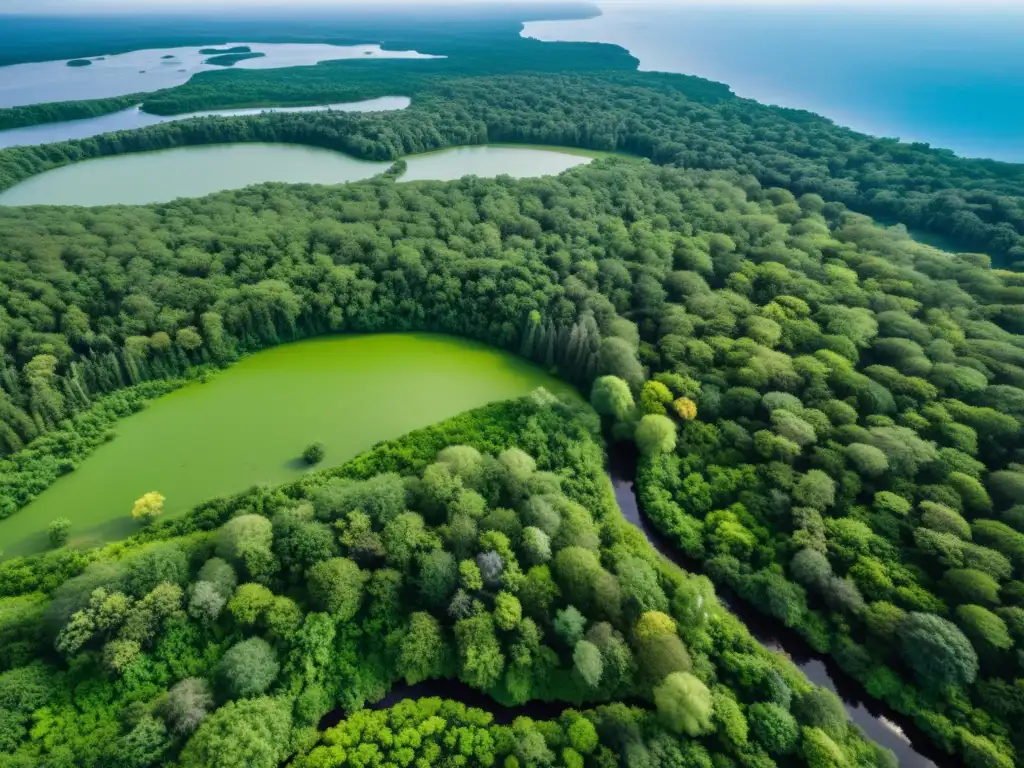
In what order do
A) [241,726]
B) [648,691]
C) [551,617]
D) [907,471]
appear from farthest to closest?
[907,471], [551,617], [648,691], [241,726]

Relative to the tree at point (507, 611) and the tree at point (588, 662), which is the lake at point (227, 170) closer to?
the tree at point (507, 611)

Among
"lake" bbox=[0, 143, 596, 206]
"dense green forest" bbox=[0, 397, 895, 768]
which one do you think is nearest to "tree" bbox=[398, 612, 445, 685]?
"dense green forest" bbox=[0, 397, 895, 768]

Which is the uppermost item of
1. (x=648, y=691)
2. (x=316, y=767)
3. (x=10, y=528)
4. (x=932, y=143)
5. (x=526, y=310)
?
(x=932, y=143)

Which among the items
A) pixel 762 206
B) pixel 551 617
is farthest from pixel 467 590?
pixel 762 206

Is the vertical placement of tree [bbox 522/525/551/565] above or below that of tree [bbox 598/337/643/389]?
below

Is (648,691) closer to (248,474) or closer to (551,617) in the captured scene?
(551,617)

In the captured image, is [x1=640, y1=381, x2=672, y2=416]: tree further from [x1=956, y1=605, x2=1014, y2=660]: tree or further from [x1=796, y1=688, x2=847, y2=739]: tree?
[x1=956, y1=605, x2=1014, y2=660]: tree

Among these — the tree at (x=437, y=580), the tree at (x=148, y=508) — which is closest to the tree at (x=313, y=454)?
the tree at (x=148, y=508)

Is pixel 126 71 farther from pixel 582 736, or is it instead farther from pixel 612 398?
pixel 582 736
